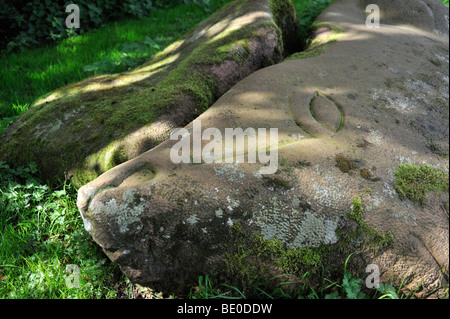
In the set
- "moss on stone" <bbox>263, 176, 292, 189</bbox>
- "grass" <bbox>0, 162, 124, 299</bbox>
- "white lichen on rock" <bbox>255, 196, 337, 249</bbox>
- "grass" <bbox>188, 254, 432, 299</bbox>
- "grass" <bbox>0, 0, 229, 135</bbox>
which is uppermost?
"moss on stone" <bbox>263, 176, 292, 189</bbox>

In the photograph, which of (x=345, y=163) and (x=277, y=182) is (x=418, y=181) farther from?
(x=277, y=182)

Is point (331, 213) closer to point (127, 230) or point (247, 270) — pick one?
point (247, 270)

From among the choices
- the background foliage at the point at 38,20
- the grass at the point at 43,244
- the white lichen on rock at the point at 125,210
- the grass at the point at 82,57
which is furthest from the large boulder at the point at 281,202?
the background foliage at the point at 38,20

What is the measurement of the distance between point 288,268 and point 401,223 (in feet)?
2.25

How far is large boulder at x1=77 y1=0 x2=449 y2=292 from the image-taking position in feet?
6.35

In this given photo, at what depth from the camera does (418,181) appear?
7.25ft

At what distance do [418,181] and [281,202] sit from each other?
893 mm

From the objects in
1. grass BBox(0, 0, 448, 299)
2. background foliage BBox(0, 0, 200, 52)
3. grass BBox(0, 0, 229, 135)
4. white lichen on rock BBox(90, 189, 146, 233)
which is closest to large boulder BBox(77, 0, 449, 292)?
white lichen on rock BBox(90, 189, 146, 233)

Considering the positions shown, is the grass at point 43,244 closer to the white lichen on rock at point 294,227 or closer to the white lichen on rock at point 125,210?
the white lichen on rock at point 125,210

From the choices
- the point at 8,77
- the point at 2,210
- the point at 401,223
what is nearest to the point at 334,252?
the point at 401,223

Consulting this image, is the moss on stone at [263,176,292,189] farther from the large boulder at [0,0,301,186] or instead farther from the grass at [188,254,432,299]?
the large boulder at [0,0,301,186]

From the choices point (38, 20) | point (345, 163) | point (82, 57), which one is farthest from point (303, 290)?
point (38, 20)

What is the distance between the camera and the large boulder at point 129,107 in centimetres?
282

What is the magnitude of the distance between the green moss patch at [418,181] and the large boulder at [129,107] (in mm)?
1612
